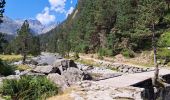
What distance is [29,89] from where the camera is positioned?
2659 centimetres

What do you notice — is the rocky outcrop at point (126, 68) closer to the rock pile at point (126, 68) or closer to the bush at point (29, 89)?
the rock pile at point (126, 68)

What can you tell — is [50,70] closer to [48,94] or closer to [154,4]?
[154,4]

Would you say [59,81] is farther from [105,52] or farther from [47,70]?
[105,52]

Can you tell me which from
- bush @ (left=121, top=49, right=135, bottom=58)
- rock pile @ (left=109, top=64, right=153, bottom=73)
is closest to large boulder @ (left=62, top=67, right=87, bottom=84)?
rock pile @ (left=109, top=64, right=153, bottom=73)

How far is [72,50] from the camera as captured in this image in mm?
163625

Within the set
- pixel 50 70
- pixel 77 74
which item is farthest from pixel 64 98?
pixel 50 70

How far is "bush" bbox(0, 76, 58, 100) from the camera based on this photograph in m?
26.3

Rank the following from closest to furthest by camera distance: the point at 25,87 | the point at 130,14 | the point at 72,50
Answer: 1. the point at 25,87
2. the point at 130,14
3. the point at 72,50

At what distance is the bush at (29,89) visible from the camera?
Answer: 26.3m

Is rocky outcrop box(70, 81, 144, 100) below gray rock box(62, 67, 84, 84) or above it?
below

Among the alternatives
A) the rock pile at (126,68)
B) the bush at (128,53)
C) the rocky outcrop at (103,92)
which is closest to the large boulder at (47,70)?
the rocky outcrop at (103,92)

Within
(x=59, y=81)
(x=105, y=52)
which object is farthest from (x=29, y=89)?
(x=105, y=52)

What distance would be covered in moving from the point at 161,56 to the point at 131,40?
24.8m

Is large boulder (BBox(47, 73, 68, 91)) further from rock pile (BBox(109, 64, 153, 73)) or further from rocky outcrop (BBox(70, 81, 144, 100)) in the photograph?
rock pile (BBox(109, 64, 153, 73))
